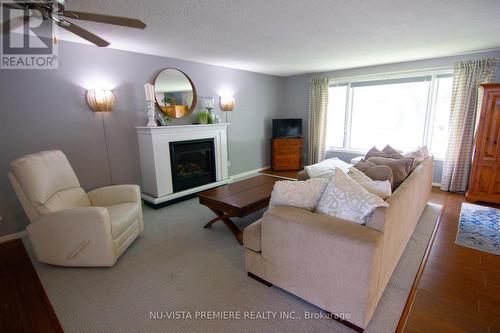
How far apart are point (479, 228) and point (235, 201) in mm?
2973

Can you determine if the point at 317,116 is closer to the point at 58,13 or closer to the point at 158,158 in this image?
the point at 158,158

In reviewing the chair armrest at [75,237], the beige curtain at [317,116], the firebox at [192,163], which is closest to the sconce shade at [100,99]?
the firebox at [192,163]

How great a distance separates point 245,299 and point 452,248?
89.0 inches

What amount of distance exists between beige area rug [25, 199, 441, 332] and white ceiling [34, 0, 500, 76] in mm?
2330

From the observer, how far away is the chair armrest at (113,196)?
9.20 ft

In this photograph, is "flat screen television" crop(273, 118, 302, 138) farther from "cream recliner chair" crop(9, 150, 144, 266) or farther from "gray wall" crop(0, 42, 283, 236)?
"cream recliner chair" crop(9, 150, 144, 266)

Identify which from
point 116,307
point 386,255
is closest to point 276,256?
point 386,255

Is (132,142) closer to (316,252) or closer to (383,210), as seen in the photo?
(316,252)

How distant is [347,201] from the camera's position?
1695 mm

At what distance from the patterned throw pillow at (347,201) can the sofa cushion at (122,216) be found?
1874 millimetres

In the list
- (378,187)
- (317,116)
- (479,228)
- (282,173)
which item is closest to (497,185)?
(479,228)

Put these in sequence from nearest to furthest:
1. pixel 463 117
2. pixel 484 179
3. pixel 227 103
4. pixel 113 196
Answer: pixel 113 196 → pixel 484 179 → pixel 463 117 → pixel 227 103

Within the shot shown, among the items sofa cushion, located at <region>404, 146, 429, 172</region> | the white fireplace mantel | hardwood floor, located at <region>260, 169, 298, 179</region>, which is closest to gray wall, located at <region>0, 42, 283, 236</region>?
the white fireplace mantel

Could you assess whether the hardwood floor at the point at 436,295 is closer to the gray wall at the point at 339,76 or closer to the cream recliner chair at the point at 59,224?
the cream recliner chair at the point at 59,224
